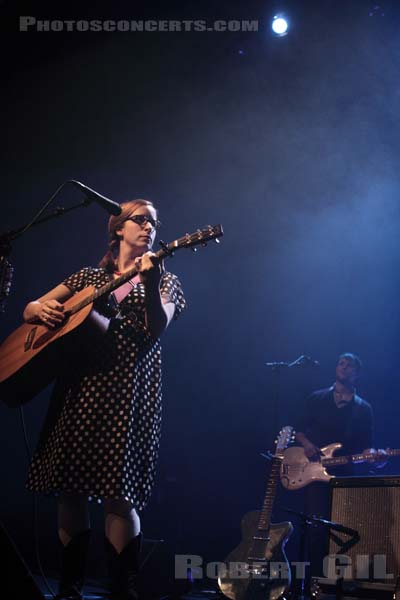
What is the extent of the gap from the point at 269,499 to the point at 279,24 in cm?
462

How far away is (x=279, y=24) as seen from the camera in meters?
6.35

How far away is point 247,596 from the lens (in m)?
4.49

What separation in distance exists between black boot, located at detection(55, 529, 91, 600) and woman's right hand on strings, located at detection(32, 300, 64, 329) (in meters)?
0.99

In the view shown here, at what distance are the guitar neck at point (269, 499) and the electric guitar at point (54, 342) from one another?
8.28 feet

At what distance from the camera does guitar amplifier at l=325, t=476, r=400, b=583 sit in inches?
137

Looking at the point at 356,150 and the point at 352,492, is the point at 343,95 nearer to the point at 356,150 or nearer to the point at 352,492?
the point at 356,150

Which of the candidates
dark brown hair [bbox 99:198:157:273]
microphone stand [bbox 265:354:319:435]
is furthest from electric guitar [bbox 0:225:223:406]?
microphone stand [bbox 265:354:319:435]

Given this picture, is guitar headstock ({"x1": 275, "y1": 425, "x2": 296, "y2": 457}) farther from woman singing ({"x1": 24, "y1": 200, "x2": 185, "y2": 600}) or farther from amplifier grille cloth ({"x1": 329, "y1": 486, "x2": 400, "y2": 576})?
woman singing ({"x1": 24, "y1": 200, "x2": 185, "y2": 600})

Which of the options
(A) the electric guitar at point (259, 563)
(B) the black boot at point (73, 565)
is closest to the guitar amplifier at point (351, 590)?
(A) the electric guitar at point (259, 563)

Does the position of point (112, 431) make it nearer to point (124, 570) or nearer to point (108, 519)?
point (108, 519)

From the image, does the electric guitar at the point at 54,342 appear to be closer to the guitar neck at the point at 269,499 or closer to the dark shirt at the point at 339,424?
the guitar neck at the point at 269,499

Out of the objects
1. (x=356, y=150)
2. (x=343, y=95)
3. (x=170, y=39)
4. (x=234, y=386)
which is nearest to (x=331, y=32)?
(x=343, y=95)

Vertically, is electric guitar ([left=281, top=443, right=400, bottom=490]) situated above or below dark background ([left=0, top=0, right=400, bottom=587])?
below

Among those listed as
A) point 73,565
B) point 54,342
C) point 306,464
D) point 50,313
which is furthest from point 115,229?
point 306,464
